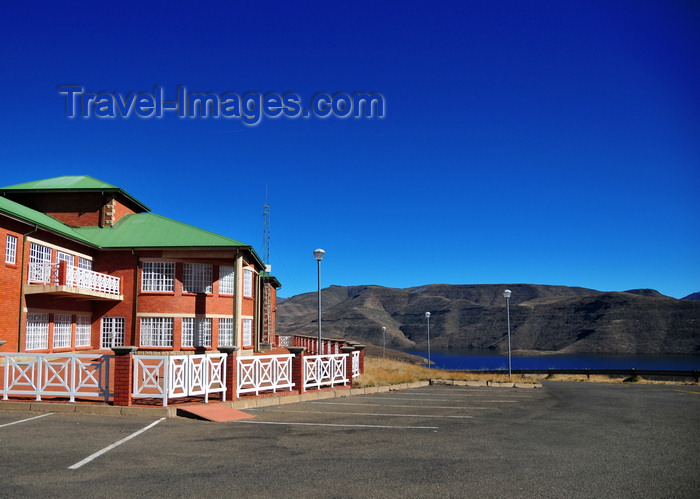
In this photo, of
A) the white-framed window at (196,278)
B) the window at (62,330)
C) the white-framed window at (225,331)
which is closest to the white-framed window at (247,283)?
the white-framed window at (225,331)

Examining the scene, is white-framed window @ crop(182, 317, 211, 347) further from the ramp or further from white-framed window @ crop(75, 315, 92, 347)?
the ramp

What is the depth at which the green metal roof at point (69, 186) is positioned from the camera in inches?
1121

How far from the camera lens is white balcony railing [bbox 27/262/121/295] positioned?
22594 millimetres

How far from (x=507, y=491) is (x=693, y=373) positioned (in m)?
30.0

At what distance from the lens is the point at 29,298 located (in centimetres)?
2244

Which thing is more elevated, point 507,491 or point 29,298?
point 29,298

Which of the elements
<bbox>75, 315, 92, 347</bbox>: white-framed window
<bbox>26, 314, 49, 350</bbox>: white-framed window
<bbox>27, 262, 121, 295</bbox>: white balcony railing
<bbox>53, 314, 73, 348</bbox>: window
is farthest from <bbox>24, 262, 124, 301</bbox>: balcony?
<bbox>75, 315, 92, 347</bbox>: white-framed window

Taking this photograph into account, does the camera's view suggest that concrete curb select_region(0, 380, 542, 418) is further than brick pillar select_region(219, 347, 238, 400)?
No

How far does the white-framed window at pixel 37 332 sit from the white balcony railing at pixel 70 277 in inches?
60.1

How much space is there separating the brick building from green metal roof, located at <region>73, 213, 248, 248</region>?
0.05 m

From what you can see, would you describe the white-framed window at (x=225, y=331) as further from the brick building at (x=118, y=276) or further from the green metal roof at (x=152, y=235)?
the green metal roof at (x=152, y=235)

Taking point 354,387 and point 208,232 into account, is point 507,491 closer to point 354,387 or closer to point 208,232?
point 354,387

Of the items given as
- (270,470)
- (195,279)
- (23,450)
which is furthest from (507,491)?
(195,279)

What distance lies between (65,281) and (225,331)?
868 centimetres
